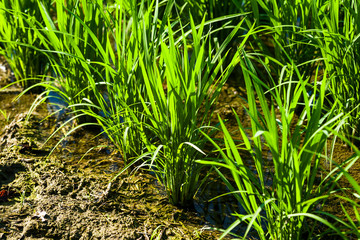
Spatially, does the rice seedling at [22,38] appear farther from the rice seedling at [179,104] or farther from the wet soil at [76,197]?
the rice seedling at [179,104]

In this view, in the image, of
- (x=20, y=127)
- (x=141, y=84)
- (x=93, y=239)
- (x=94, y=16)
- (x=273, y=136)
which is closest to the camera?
(x=273, y=136)

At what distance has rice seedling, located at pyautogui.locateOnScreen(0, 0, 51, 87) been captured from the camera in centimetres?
264

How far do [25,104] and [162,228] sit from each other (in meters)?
1.35

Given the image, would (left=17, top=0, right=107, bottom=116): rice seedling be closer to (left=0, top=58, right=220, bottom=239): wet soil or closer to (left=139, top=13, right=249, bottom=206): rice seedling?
(left=0, top=58, right=220, bottom=239): wet soil

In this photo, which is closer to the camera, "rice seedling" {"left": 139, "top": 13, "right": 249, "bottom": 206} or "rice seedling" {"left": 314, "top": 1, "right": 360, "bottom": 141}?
"rice seedling" {"left": 139, "top": 13, "right": 249, "bottom": 206}

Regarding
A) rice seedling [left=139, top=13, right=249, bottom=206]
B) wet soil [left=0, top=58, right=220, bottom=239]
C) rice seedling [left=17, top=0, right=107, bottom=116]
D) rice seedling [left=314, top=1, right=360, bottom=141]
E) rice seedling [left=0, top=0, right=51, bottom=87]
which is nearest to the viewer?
rice seedling [left=139, top=13, right=249, bottom=206]

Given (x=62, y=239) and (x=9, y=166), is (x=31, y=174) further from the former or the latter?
(x=62, y=239)

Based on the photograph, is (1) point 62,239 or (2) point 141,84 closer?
(1) point 62,239

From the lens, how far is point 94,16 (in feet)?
7.43

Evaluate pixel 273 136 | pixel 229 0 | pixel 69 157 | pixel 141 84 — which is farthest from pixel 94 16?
pixel 273 136

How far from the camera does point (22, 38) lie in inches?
106

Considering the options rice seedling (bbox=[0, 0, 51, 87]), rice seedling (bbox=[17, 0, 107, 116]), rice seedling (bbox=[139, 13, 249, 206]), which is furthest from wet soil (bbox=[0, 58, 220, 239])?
rice seedling (bbox=[0, 0, 51, 87])

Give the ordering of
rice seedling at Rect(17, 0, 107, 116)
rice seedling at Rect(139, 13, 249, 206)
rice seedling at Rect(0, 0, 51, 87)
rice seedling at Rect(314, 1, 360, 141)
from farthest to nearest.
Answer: rice seedling at Rect(0, 0, 51, 87)
rice seedling at Rect(17, 0, 107, 116)
rice seedling at Rect(314, 1, 360, 141)
rice seedling at Rect(139, 13, 249, 206)

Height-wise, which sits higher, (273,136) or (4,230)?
(273,136)
